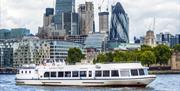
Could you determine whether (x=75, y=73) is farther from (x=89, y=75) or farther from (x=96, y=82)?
(x=96, y=82)

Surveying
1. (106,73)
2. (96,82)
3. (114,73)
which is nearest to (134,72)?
(114,73)

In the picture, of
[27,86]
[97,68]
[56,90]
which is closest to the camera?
[56,90]

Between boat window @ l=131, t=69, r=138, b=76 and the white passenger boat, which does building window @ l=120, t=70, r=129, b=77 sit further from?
boat window @ l=131, t=69, r=138, b=76

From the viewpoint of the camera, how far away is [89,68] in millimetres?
93562

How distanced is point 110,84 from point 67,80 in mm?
8012

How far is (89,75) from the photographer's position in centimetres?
9369

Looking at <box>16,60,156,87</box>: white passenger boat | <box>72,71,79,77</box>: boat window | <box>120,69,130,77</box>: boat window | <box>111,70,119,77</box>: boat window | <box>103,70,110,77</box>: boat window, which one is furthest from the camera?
<box>72,71,79,77</box>: boat window

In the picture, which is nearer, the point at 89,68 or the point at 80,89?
the point at 80,89

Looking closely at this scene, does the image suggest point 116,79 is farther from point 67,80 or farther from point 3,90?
point 3,90

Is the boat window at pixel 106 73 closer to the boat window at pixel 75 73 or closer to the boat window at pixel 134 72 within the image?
the boat window at pixel 134 72

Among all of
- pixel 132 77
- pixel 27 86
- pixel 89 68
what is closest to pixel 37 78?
pixel 27 86

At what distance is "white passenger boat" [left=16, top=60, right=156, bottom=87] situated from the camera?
90.9 meters

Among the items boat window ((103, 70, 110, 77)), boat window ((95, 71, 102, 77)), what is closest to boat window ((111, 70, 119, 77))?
boat window ((103, 70, 110, 77))

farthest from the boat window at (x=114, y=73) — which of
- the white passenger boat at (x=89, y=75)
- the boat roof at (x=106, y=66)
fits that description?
the boat roof at (x=106, y=66)
